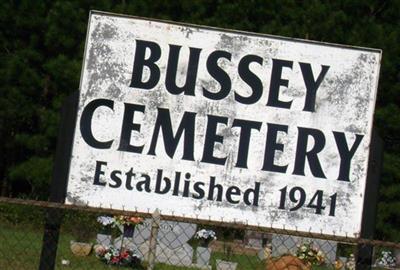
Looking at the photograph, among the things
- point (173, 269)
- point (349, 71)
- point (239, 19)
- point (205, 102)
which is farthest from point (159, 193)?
point (239, 19)

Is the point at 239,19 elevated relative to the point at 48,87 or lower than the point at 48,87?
elevated

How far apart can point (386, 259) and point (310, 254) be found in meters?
3.85

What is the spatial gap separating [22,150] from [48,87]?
1700 millimetres

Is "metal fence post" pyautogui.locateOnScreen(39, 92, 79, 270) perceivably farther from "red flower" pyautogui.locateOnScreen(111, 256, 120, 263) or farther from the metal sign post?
"red flower" pyautogui.locateOnScreen(111, 256, 120, 263)

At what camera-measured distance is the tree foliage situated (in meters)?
20.9

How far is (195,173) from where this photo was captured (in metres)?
6.33

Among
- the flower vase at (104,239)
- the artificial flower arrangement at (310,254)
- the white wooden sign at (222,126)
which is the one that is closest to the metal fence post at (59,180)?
the white wooden sign at (222,126)

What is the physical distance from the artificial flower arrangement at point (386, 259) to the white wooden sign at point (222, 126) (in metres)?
10.8

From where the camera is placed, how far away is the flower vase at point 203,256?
1327 centimetres

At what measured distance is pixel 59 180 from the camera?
629 cm

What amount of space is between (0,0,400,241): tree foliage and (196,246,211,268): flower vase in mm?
7693

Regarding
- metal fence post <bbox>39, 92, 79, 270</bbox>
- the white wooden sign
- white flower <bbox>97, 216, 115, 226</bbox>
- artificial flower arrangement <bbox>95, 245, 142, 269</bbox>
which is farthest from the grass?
the white wooden sign

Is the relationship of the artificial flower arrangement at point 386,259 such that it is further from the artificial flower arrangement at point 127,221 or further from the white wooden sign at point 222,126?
the white wooden sign at point 222,126

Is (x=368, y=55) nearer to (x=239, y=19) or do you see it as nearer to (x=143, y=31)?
(x=143, y=31)
